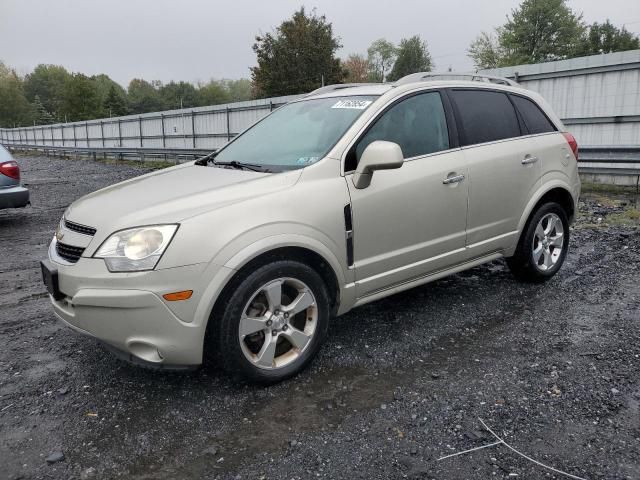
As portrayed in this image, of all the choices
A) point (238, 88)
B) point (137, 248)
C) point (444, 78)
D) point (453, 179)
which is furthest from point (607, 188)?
point (238, 88)

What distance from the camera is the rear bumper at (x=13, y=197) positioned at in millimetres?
7777

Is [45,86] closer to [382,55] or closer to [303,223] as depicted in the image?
[382,55]

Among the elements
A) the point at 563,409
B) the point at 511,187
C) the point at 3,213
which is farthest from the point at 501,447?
the point at 3,213

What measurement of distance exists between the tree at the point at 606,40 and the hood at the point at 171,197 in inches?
2406

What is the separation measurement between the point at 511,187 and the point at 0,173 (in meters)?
7.14

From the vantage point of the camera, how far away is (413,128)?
3.86 metres

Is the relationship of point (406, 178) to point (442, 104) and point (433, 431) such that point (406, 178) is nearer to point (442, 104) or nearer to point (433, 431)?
point (442, 104)

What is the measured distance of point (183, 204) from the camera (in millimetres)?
2957

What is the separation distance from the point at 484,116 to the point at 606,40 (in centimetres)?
6168

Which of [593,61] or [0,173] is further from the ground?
[593,61]

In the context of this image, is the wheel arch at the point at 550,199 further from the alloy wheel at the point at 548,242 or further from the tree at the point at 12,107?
the tree at the point at 12,107

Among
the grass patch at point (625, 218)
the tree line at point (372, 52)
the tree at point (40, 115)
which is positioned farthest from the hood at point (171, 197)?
the tree at point (40, 115)

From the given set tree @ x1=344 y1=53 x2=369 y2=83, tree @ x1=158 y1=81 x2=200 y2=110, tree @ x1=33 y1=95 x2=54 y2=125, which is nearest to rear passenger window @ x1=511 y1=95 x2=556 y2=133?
tree @ x1=344 y1=53 x2=369 y2=83

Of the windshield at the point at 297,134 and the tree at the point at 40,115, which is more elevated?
the tree at the point at 40,115
